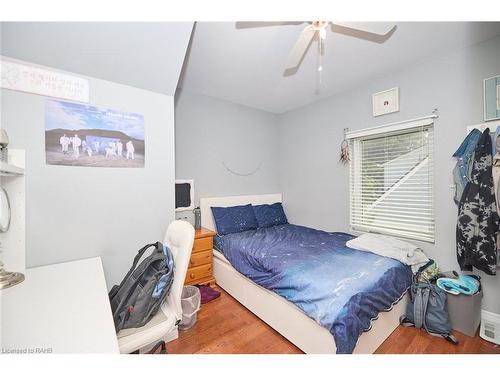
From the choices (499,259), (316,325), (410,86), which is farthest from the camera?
(410,86)

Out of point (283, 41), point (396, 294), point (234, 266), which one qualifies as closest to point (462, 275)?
point (396, 294)

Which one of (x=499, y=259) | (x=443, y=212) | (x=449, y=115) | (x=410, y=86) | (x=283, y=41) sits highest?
(x=283, y=41)

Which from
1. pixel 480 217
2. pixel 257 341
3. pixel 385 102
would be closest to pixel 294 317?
pixel 257 341

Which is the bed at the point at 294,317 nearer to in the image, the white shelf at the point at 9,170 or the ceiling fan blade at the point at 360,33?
the white shelf at the point at 9,170

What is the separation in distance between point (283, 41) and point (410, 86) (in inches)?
57.1

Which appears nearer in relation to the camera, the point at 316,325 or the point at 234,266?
the point at 316,325

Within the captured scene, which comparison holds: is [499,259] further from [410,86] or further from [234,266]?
[234,266]

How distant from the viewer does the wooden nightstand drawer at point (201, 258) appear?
2.32 meters

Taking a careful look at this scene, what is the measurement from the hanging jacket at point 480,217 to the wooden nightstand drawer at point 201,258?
242cm

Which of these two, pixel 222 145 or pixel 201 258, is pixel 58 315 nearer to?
pixel 201 258

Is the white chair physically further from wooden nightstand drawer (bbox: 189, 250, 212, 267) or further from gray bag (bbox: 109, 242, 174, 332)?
wooden nightstand drawer (bbox: 189, 250, 212, 267)
